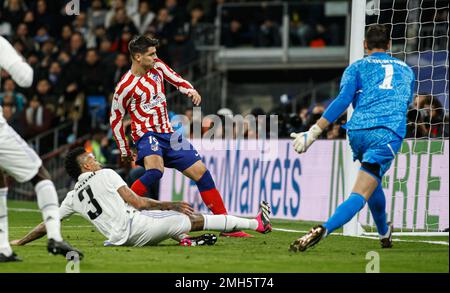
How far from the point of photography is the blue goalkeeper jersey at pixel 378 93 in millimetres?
8750

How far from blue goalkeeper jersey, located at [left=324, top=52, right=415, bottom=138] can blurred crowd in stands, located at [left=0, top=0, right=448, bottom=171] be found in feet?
35.3

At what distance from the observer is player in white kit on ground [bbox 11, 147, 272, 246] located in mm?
8758

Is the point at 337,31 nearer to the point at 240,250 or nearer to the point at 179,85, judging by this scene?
the point at 179,85

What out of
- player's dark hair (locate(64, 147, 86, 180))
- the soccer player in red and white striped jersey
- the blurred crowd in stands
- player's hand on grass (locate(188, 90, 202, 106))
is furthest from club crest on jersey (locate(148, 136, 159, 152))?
the blurred crowd in stands

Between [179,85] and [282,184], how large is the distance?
4491 mm

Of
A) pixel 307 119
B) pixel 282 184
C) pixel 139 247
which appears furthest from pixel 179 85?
pixel 307 119

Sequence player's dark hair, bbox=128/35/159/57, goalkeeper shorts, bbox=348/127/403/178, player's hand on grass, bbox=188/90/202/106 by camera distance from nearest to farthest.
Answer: goalkeeper shorts, bbox=348/127/403/178, player's hand on grass, bbox=188/90/202/106, player's dark hair, bbox=128/35/159/57

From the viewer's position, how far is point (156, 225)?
885cm

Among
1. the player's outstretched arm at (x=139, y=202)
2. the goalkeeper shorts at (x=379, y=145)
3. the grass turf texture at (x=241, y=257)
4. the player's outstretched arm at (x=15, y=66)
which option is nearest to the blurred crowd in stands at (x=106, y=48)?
the grass turf texture at (x=241, y=257)

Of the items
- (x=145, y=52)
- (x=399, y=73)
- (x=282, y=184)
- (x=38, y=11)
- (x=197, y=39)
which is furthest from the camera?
(x=38, y=11)

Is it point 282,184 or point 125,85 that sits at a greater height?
point 125,85

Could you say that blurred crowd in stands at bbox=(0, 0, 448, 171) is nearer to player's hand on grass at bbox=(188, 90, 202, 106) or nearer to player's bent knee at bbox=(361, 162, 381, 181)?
player's hand on grass at bbox=(188, 90, 202, 106)

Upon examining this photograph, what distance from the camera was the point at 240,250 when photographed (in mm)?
8984

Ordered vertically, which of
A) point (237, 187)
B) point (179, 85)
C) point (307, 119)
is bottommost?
point (237, 187)
